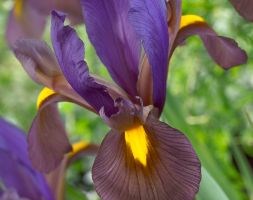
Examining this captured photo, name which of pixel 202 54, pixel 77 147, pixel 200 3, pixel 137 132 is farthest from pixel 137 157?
pixel 202 54

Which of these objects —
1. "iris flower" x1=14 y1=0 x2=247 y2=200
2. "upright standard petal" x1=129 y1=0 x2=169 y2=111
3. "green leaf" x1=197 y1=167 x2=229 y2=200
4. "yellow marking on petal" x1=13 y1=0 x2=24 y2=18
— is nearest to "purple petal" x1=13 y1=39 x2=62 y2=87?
"iris flower" x1=14 y1=0 x2=247 y2=200

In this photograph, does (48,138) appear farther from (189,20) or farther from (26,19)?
(26,19)

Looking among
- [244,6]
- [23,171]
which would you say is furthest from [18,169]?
[244,6]

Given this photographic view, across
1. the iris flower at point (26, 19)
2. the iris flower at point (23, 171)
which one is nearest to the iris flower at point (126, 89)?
the iris flower at point (23, 171)

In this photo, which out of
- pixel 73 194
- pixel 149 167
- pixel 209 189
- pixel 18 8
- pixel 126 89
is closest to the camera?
pixel 149 167

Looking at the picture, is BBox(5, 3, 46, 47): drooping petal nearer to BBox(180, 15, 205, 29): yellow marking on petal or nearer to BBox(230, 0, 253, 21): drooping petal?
BBox(180, 15, 205, 29): yellow marking on petal

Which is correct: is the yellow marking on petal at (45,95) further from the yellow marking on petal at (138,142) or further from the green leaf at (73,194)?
the green leaf at (73,194)

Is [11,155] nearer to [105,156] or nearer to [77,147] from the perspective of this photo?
[77,147]
